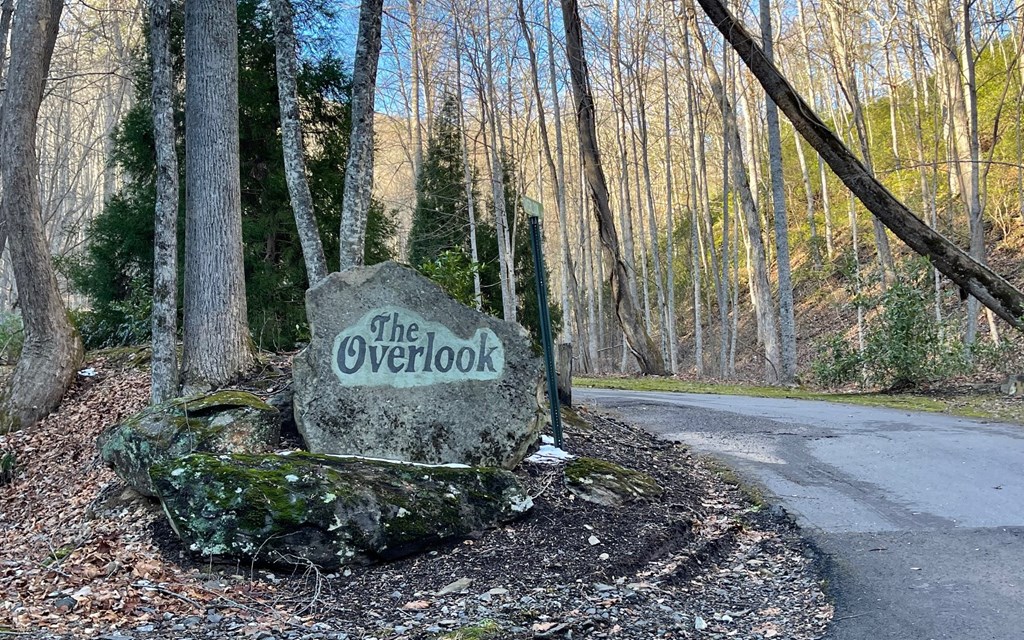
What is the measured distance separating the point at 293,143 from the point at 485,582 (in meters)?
6.56

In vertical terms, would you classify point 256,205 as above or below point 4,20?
below

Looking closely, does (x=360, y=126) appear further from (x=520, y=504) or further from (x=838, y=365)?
(x=838, y=365)

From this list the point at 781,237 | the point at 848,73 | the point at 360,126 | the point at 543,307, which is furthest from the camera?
the point at 848,73

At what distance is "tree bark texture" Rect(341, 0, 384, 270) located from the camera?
8.95 metres


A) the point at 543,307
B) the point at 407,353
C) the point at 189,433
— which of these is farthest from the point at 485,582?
the point at 189,433

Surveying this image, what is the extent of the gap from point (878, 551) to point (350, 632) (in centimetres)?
347

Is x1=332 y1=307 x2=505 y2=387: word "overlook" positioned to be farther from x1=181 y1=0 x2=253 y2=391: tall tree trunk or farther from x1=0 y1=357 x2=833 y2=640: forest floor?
x1=181 y1=0 x2=253 y2=391: tall tree trunk

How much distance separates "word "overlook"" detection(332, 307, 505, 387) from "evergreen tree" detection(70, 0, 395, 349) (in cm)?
655

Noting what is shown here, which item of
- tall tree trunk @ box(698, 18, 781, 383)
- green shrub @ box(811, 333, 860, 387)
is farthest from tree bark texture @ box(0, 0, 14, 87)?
green shrub @ box(811, 333, 860, 387)

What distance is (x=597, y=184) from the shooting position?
1769cm

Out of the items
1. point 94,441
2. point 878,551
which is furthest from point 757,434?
point 94,441

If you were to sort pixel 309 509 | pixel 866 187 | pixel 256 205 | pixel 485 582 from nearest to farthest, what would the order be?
pixel 485 582 → pixel 309 509 → pixel 866 187 → pixel 256 205

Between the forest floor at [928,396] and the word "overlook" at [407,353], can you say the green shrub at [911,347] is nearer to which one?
the forest floor at [928,396]

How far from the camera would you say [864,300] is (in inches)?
563
